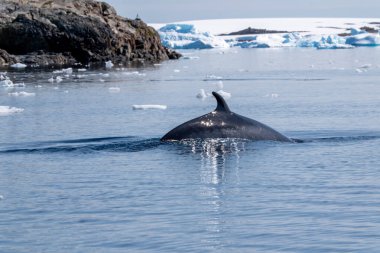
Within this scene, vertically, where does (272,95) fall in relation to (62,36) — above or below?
below

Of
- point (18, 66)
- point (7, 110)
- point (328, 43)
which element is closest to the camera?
point (7, 110)

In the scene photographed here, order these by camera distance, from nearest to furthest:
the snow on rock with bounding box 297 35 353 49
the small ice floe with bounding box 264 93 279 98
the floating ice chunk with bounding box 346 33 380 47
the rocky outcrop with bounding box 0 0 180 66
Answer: the small ice floe with bounding box 264 93 279 98, the rocky outcrop with bounding box 0 0 180 66, the snow on rock with bounding box 297 35 353 49, the floating ice chunk with bounding box 346 33 380 47

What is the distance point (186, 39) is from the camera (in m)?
115

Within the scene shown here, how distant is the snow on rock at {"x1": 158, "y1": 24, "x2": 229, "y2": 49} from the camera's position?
109675 millimetres

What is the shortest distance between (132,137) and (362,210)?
27.6ft

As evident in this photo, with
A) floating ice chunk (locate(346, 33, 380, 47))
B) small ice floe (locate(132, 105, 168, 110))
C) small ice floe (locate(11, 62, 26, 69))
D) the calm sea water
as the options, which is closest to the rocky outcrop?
small ice floe (locate(11, 62, 26, 69))

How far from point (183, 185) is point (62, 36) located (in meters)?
53.4

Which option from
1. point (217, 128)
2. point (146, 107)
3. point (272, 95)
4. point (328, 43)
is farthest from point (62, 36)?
point (328, 43)

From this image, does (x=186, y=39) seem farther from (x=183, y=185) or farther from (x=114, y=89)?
(x=183, y=185)

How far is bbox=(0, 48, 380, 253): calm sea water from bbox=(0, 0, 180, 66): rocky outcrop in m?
40.0

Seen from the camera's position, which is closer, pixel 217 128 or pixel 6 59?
pixel 217 128

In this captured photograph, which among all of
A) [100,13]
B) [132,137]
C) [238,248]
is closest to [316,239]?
[238,248]

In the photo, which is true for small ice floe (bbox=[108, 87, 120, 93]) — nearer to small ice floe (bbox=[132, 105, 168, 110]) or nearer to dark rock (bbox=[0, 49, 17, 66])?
small ice floe (bbox=[132, 105, 168, 110])

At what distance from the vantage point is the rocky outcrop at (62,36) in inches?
2517
